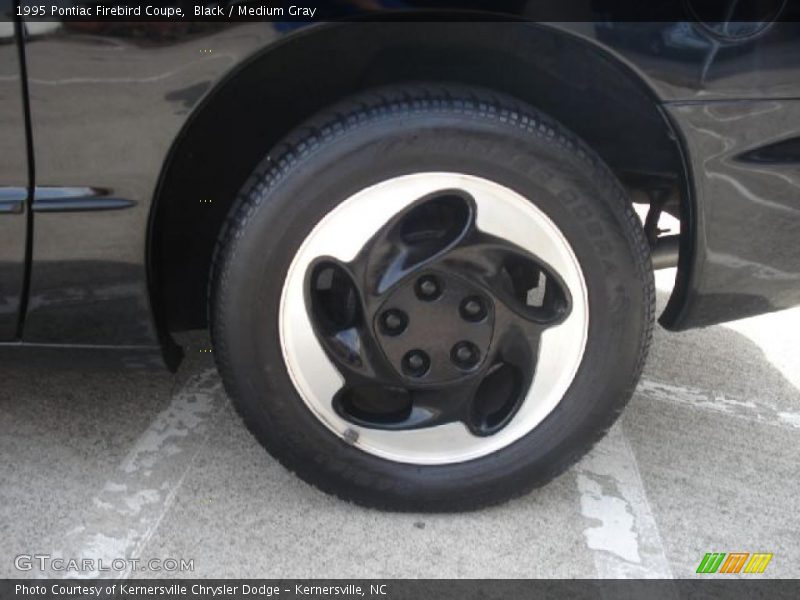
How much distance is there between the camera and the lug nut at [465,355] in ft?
6.09

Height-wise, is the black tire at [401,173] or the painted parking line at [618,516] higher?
the black tire at [401,173]

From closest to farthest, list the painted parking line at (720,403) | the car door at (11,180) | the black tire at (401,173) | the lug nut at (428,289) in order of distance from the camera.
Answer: the car door at (11,180), the black tire at (401,173), the lug nut at (428,289), the painted parking line at (720,403)

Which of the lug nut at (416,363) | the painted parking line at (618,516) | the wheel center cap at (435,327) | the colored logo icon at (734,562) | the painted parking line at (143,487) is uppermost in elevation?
the wheel center cap at (435,327)

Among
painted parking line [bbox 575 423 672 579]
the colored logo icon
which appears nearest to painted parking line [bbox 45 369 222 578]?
painted parking line [bbox 575 423 672 579]

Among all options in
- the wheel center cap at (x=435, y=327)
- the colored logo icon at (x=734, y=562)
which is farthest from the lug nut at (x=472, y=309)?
the colored logo icon at (x=734, y=562)

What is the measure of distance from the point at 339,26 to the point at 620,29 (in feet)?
1.77

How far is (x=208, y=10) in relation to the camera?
1.55 metres

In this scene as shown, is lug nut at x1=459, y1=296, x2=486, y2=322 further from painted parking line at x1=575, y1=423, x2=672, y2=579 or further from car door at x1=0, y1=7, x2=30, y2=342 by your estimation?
car door at x1=0, y1=7, x2=30, y2=342

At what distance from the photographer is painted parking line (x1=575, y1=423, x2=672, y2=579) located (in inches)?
73.7

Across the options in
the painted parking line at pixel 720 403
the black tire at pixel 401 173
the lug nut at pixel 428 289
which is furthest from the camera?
the painted parking line at pixel 720 403

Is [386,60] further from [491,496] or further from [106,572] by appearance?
[106,572]

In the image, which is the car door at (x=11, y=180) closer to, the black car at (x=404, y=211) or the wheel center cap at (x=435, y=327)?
the black car at (x=404, y=211)

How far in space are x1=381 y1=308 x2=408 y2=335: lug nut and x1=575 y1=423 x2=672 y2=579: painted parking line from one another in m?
0.67

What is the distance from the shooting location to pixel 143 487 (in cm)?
205
